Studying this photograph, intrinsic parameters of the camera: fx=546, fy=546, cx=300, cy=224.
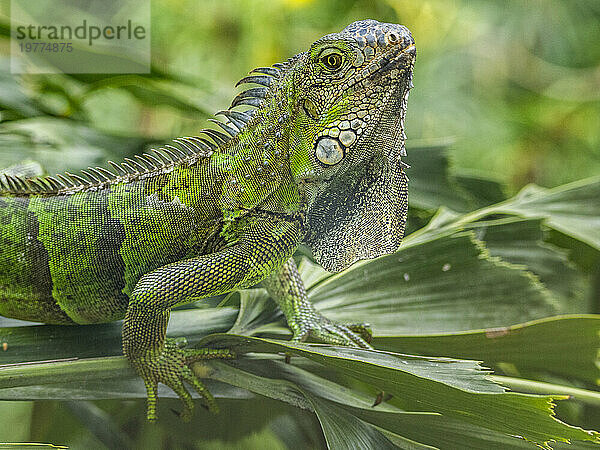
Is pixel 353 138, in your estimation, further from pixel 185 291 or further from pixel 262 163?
pixel 185 291

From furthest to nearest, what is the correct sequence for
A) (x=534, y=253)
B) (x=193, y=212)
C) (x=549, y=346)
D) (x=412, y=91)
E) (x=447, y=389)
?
(x=534, y=253), (x=412, y=91), (x=549, y=346), (x=193, y=212), (x=447, y=389)

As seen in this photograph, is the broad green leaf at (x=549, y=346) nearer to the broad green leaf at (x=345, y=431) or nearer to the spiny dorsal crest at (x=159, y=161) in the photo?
the broad green leaf at (x=345, y=431)

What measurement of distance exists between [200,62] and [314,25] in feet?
0.65

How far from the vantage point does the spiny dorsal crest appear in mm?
648

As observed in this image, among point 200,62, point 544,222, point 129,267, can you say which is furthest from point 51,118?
point 544,222

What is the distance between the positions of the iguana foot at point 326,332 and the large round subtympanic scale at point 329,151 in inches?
9.2

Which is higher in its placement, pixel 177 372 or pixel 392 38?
pixel 392 38

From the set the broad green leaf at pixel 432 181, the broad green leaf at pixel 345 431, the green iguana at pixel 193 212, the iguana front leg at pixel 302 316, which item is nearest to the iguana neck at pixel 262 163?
the green iguana at pixel 193 212

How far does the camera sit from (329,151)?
1.97 feet

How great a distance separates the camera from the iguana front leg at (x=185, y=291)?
23.6 inches

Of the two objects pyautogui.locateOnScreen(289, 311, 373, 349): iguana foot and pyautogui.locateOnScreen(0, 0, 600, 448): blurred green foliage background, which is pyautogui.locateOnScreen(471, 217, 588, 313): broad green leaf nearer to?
pyautogui.locateOnScreen(0, 0, 600, 448): blurred green foliage background

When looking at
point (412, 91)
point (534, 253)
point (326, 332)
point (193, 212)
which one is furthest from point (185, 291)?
point (534, 253)

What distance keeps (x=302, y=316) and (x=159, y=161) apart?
274mm

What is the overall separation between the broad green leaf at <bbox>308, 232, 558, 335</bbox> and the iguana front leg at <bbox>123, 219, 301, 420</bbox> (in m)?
0.18
